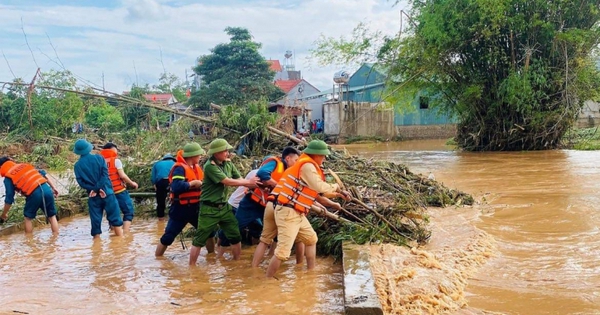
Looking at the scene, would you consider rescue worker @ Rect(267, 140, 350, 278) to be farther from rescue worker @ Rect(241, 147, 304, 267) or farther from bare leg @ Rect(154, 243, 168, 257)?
bare leg @ Rect(154, 243, 168, 257)

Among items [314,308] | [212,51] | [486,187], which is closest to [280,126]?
[486,187]

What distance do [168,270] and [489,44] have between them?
704 inches

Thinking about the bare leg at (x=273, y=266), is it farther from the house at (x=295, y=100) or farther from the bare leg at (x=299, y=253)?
the house at (x=295, y=100)

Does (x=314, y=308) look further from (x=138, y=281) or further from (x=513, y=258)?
(x=513, y=258)

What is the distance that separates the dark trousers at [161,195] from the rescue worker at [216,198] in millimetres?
3152

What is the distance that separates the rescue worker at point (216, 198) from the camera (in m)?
5.83

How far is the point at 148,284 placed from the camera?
5516 mm

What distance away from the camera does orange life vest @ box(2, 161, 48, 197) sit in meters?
8.20

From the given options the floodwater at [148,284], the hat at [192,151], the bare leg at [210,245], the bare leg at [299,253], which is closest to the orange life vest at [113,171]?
the floodwater at [148,284]

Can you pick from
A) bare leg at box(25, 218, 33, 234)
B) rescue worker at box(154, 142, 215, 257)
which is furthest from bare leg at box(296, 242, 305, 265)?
bare leg at box(25, 218, 33, 234)

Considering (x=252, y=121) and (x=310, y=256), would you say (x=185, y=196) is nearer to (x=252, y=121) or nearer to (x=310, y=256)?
(x=310, y=256)

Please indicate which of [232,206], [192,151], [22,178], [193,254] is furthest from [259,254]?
[22,178]

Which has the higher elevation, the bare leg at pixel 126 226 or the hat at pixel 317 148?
the hat at pixel 317 148

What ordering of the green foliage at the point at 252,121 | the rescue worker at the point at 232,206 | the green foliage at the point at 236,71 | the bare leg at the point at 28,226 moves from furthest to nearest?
1. the green foliage at the point at 236,71
2. the green foliage at the point at 252,121
3. the bare leg at the point at 28,226
4. the rescue worker at the point at 232,206
